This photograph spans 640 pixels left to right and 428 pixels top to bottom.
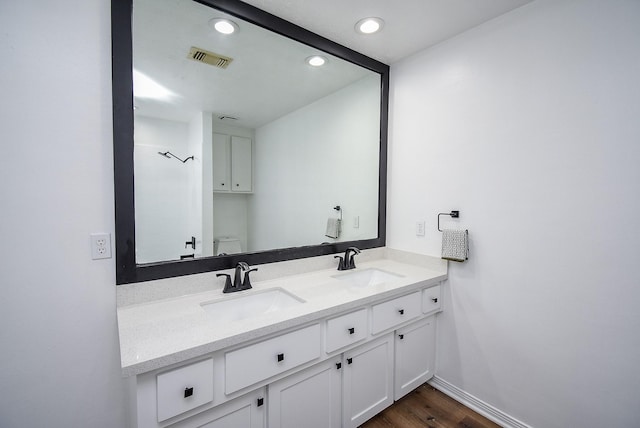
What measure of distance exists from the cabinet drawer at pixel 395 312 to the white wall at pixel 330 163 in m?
0.70

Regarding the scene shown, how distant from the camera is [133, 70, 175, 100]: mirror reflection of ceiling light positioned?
1.30m

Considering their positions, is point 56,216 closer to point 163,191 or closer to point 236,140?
point 163,191

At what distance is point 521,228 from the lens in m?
1.57

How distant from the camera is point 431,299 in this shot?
1.87 m

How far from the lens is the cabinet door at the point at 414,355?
175 centimetres

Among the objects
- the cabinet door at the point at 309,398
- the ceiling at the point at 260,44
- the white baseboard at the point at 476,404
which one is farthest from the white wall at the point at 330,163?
the white baseboard at the point at 476,404

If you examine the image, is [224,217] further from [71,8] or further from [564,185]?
[564,185]

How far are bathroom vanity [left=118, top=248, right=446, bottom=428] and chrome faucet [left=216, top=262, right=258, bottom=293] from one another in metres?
0.04

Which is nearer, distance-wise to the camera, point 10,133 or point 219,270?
point 10,133

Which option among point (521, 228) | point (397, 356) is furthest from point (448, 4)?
point (397, 356)

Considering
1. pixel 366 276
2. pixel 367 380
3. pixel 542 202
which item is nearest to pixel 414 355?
pixel 367 380

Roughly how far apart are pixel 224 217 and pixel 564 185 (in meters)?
1.87

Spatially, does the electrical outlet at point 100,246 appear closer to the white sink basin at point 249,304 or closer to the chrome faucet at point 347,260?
the white sink basin at point 249,304

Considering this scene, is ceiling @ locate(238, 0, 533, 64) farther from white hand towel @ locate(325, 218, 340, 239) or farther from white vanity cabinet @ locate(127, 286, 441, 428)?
white vanity cabinet @ locate(127, 286, 441, 428)
